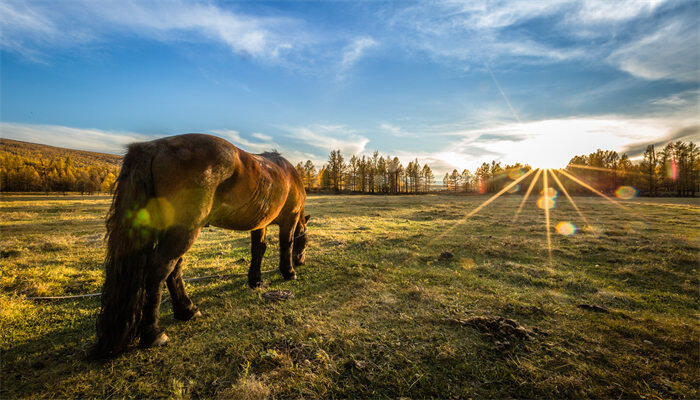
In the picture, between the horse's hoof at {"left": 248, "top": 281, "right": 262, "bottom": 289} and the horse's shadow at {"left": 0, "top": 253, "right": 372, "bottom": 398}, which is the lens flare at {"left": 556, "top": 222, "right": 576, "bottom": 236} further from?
the horse's hoof at {"left": 248, "top": 281, "right": 262, "bottom": 289}

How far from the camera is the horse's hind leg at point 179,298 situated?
11.6 feet

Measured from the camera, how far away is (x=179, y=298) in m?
3.62

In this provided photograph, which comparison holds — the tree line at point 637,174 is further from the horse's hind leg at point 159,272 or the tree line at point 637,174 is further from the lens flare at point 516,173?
the horse's hind leg at point 159,272

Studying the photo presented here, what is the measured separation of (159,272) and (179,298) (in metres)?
0.98

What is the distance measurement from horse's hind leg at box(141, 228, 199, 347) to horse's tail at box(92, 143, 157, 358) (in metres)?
0.13

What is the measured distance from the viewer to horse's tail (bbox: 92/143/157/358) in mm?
2762

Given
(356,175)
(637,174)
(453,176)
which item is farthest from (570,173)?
(356,175)

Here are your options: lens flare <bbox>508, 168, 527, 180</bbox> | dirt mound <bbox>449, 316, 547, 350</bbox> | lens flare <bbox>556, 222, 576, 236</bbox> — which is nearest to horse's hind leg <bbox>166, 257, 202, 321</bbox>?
dirt mound <bbox>449, 316, 547, 350</bbox>

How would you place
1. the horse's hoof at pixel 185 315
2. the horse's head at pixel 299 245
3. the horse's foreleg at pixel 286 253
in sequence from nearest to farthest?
1. the horse's hoof at pixel 185 315
2. the horse's foreleg at pixel 286 253
3. the horse's head at pixel 299 245

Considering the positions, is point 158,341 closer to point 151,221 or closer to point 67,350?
point 67,350

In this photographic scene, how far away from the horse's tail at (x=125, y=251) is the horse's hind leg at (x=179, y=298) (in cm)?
69

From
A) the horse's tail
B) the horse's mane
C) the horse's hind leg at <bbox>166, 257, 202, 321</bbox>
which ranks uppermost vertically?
the horse's mane

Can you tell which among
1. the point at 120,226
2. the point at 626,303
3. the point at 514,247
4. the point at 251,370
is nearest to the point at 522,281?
the point at 626,303

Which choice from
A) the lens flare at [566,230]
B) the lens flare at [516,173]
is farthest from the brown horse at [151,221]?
the lens flare at [516,173]
